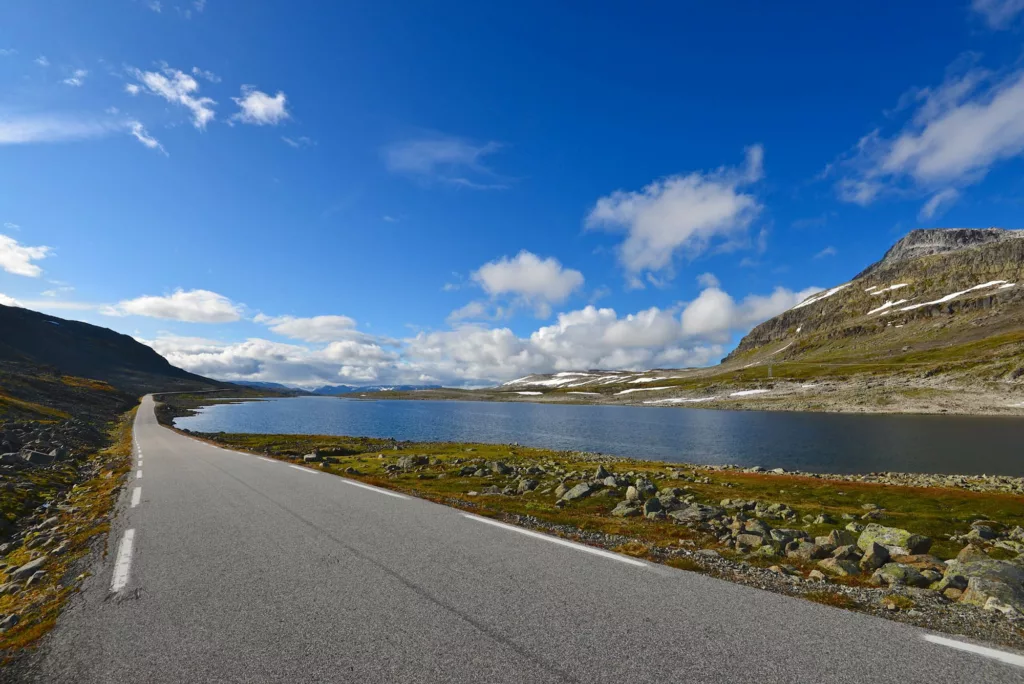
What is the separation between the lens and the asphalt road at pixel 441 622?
5645 millimetres

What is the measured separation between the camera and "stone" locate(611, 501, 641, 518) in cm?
1910

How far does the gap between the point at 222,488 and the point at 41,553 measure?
23.2 feet

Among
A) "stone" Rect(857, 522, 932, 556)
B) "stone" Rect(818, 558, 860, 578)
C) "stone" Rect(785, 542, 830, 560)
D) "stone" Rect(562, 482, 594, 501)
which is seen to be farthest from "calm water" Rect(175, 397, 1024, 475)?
"stone" Rect(818, 558, 860, 578)

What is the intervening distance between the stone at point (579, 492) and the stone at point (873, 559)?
11.7 metres

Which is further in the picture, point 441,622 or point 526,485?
point 526,485

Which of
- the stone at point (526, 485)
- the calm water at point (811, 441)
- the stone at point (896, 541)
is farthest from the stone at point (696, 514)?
the calm water at point (811, 441)

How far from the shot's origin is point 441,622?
6.83 metres

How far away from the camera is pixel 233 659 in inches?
237

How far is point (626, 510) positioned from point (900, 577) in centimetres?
987

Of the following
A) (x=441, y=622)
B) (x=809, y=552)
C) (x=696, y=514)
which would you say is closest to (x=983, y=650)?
(x=441, y=622)

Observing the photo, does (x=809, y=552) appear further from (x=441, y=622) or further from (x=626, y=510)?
(x=441, y=622)

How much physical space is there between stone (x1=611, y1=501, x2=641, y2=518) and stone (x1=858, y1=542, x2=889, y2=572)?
816 cm

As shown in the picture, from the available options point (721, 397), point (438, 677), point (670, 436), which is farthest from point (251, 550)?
point (721, 397)

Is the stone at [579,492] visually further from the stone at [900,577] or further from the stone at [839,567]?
the stone at [900,577]
